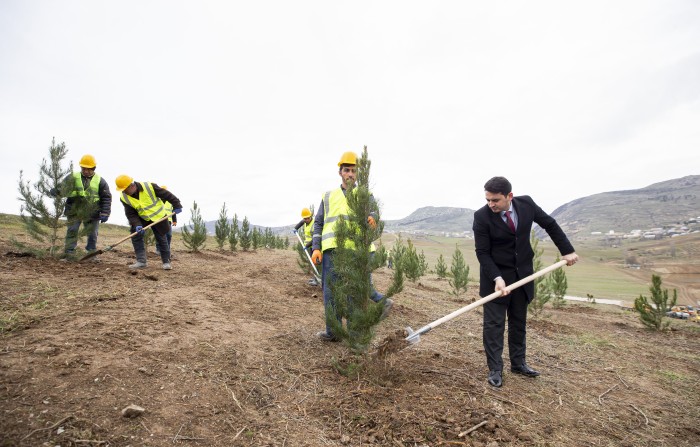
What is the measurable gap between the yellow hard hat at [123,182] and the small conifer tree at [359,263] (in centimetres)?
548

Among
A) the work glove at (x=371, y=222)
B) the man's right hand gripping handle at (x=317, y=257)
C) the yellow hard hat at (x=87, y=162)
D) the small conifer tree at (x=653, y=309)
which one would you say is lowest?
the small conifer tree at (x=653, y=309)

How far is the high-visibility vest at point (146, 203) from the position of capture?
697cm

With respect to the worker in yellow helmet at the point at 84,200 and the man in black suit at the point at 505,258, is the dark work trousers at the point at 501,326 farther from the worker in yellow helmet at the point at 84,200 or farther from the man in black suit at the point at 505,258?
the worker in yellow helmet at the point at 84,200

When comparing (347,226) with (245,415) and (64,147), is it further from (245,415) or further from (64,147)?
(64,147)

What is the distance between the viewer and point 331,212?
13.2ft

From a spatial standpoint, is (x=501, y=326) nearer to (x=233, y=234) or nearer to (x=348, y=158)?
(x=348, y=158)

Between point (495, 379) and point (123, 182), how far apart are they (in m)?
7.46

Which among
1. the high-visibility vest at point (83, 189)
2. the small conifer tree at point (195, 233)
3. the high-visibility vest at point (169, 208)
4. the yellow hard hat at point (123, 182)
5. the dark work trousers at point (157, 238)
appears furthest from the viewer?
the small conifer tree at point (195, 233)

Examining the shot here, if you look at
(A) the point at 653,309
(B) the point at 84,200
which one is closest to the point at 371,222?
(B) the point at 84,200

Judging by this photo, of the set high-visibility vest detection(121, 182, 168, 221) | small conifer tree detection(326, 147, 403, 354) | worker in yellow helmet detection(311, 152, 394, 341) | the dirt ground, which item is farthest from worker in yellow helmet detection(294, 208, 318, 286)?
small conifer tree detection(326, 147, 403, 354)

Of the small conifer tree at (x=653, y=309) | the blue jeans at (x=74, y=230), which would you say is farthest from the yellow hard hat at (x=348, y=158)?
the small conifer tree at (x=653, y=309)

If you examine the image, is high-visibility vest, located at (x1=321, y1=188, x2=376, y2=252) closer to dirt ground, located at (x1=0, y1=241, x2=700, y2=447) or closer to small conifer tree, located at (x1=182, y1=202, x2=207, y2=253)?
dirt ground, located at (x1=0, y1=241, x2=700, y2=447)

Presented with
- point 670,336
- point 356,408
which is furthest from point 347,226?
point 670,336

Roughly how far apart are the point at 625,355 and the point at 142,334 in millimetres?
7189
